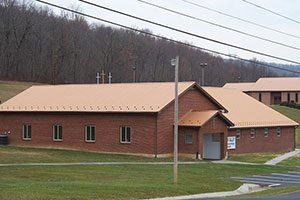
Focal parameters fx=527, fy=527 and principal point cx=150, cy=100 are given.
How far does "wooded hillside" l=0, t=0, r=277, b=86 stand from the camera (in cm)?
10588

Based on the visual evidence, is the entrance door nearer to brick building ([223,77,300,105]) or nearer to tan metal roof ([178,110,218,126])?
tan metal roof ([178,110,218,126])

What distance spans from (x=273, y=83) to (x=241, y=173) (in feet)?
255

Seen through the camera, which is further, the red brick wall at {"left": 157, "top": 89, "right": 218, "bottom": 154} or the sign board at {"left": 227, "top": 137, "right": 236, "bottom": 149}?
the sign board at {"left": 227, "top": 137, "right": 236, "bottom": 149}

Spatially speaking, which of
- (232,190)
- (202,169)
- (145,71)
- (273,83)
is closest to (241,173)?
(202,169)

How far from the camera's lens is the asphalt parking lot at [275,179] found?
3152 centimetres

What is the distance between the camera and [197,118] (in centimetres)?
4391

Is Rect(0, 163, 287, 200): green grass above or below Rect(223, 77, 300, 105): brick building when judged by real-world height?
below

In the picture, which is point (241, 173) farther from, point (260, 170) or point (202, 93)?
point (202, 93)

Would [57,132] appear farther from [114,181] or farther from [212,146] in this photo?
[114,181]

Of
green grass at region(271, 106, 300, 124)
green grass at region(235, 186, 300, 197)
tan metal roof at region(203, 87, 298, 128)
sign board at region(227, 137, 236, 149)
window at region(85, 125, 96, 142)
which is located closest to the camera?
green grass at region(235, 186, 300, 197)

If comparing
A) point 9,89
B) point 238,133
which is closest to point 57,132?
point 238,133

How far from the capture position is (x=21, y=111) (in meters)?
50.4

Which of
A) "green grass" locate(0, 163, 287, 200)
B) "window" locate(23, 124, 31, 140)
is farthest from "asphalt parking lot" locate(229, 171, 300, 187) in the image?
"window" locate(23, 124, 31, 140)

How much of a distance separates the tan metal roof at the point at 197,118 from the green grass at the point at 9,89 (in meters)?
41.0
